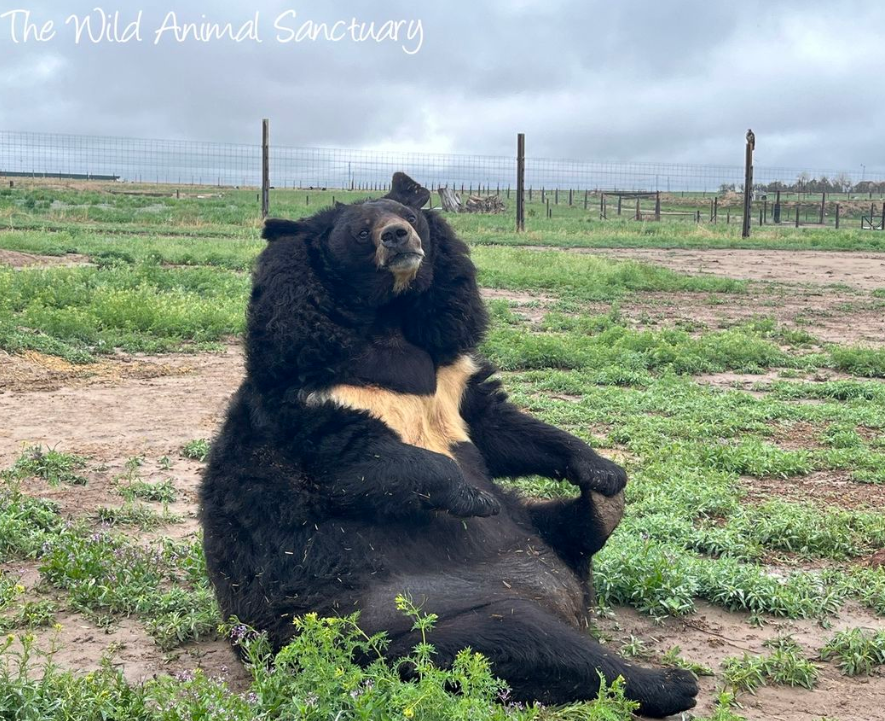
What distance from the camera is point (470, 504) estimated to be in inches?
144

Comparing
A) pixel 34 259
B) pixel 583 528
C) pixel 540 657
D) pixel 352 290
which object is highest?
pixel 352 290

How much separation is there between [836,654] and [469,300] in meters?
1.95

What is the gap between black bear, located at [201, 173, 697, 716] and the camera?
3412 mm

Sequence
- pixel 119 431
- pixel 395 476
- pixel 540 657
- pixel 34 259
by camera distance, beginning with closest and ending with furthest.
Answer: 1. pixel 540 657
2. pixel 395 476
3. pixel 119 431
4. pixel 34 259

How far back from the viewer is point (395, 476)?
353 centimetres

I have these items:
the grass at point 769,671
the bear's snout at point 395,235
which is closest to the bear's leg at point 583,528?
the grass at point 769,671

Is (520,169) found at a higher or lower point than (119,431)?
higher

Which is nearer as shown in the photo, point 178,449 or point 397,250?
point 397,250

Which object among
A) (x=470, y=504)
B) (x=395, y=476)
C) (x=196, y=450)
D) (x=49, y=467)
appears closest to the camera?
(x=395, y=476)

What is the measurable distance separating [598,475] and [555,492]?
201cm

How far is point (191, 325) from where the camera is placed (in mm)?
10766

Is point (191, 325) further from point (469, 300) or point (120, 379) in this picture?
point (469, 300)

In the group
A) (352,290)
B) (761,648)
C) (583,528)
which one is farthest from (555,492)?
(352,290)

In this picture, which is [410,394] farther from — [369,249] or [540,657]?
[540,657]
